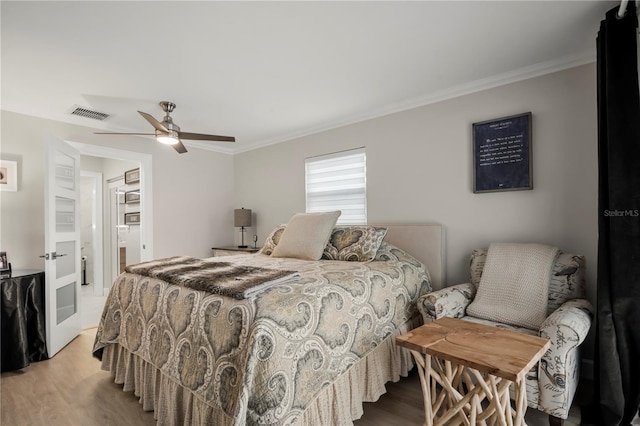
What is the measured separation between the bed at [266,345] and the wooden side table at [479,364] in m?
0.40

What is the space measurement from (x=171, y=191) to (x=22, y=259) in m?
1.69

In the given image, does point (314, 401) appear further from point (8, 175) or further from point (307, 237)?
point (8, 175)

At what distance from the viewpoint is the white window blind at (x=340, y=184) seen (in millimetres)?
3666

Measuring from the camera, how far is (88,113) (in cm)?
332

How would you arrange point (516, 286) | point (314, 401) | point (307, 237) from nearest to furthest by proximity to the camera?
1. point (314, 401)
2. point (516, 286)
3. point (307, 237)

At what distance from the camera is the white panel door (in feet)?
9.37

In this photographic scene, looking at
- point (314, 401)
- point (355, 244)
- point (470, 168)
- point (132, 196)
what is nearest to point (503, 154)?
point (470, 168)

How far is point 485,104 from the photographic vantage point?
2.79 metres

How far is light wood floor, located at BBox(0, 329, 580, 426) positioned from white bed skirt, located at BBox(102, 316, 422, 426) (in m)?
0.09

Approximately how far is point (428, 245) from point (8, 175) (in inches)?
162

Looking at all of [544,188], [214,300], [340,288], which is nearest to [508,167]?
[544,188]

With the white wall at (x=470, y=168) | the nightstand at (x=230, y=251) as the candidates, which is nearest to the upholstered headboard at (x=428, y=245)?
the white wall at (x=470, y=168)

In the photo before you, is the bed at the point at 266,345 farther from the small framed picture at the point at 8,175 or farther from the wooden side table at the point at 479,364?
the small framed picture at the point at 8,175

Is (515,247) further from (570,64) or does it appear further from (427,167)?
(570,64)
